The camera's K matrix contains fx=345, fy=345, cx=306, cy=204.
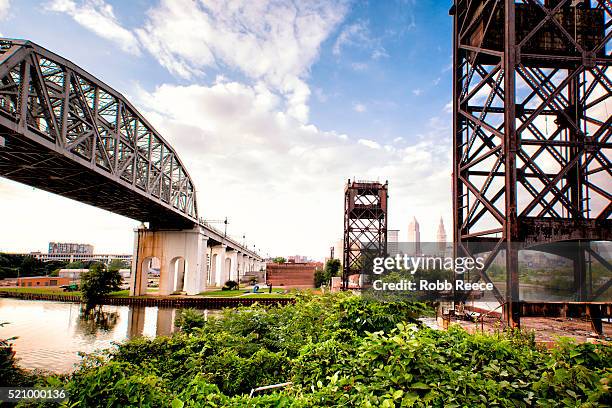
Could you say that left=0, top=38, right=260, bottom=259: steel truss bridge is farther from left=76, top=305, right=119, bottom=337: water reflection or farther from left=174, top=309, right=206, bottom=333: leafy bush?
left=174, top=309, right=206, bottom=333: leafy bush

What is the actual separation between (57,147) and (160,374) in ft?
67.7

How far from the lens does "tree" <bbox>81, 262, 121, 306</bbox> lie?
3941cm

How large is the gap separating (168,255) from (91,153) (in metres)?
26.2

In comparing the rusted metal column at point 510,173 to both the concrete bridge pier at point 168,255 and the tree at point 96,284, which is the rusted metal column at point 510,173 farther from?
the concrete bridge pier at point 168,255

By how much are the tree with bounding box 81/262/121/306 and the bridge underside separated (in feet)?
24.8

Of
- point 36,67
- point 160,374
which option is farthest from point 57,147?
point 160,374

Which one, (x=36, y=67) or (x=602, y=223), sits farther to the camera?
(x=36, y=67)

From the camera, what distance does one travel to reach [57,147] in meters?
20.8

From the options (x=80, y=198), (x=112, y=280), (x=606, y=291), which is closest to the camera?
(x=606, y=291)

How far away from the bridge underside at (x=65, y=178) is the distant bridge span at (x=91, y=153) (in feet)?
0.21

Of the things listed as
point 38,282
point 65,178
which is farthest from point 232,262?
point 65,178

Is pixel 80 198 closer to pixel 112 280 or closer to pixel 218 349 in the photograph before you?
pixel 112 280

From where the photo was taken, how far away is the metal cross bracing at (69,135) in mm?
18375

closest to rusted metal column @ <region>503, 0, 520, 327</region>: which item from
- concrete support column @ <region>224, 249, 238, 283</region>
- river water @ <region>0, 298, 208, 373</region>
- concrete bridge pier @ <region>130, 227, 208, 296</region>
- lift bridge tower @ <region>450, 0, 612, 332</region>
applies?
lift bridge tower @ <region>450, 0, 612, 332</region>
